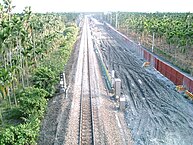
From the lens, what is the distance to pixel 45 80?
3397cm

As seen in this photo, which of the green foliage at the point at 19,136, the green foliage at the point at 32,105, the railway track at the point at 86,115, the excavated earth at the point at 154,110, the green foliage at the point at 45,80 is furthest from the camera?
the green foliage at the point at 45,80

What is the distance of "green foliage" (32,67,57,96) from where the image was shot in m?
33.8

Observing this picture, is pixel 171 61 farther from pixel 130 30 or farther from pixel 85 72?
pixel 130 30

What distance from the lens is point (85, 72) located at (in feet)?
144

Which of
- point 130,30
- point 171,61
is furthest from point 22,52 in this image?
point 130,30

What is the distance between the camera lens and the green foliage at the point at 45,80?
33.8 m

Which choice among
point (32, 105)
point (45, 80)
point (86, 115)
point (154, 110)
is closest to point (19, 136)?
point (32, 105)

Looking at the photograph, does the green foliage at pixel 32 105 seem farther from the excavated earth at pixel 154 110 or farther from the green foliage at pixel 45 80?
the excavated earth at pixel 154 110

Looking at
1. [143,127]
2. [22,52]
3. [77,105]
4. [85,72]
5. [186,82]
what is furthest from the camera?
[85,72]

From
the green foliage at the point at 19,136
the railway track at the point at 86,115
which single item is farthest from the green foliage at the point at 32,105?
the green foliage at the point at 19,136

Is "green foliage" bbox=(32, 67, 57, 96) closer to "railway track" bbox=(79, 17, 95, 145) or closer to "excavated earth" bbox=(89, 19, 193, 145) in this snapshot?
"railway track" bbox=(79, 17, 95, 145)

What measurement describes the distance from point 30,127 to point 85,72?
75.4 ft

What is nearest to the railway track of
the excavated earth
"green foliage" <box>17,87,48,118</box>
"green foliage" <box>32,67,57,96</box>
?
the excavated earth

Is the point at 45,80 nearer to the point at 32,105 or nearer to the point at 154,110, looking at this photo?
the point at 32,105
